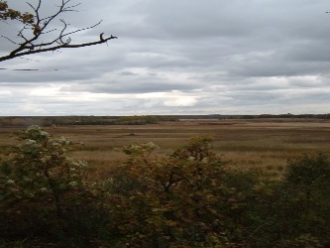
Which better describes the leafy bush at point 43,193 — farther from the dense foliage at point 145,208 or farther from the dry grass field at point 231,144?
the dry grass field at point 231,144

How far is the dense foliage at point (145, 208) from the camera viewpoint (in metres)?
9.09

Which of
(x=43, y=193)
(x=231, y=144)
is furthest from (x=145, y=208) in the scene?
(x=231, y=144)

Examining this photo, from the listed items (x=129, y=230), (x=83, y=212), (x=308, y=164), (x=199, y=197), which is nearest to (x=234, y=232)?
(x=199, y=197)

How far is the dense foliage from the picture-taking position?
29.8 ft

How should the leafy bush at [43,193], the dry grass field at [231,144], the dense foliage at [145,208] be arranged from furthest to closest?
the dry grass field at [231,144] < the leafy bush at [43,193] < the dense foliage at [145,208]

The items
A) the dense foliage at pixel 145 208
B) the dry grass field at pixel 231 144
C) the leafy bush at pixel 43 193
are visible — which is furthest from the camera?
the dry grass field at pixel 231 144

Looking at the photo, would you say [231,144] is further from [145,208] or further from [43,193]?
[145,208]

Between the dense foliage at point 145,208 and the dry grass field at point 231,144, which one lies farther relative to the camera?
the dry grass field at point 231,144

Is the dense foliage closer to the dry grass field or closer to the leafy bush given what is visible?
the leafy bush

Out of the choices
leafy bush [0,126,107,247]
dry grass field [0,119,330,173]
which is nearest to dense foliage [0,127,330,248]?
leafy bush [0,126,107,247]

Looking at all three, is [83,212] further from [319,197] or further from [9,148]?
[319,197]

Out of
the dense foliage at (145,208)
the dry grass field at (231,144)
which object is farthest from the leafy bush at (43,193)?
the dry grass field at (231,144)

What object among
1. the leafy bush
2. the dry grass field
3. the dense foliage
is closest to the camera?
the dense foliage

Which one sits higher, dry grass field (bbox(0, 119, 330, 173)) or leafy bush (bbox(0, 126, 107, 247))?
leafy bush (bbox(0, 126, 107, 247))
